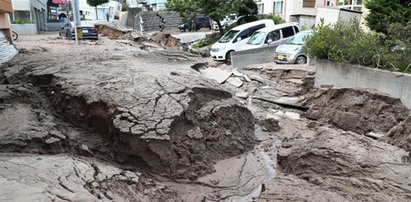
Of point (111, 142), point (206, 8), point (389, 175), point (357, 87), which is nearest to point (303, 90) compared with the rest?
point (357, 87)

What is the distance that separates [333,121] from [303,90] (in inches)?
110

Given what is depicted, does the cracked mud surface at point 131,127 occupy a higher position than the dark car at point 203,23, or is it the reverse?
the dark car at point 203,23

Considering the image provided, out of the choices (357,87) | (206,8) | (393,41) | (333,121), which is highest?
(206,8)

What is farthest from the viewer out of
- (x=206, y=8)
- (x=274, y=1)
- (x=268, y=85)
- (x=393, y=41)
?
(x=274, y=1)

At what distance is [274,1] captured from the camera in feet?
95.9

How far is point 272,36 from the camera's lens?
16.8m

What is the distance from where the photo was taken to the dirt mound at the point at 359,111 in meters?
8.10

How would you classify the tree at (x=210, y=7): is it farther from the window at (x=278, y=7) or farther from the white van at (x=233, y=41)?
the window at (x=278, y=7)

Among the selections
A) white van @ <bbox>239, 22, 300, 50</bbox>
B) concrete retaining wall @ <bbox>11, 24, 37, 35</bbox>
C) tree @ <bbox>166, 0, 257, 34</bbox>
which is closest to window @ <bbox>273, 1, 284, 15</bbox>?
tree @ <bbox>166, 0, 257, 34</bbox>

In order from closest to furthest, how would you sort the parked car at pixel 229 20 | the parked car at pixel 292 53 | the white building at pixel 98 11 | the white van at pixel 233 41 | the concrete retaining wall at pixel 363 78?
the concrete retaining wall at pixel 363 78
the parked car at pixel 292 53
the white van at pixel 233 41
the parked car at pixel 229 20
the white building at pixel 98 11

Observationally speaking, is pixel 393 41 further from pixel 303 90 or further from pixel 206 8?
pixel 206 8

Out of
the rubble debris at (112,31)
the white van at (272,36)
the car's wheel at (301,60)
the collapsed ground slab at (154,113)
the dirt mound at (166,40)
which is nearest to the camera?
the collapsed ground slab at (154,113)

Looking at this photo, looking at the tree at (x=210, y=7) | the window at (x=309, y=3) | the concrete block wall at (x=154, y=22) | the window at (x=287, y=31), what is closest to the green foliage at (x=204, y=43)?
the tree at (x=210, y=7)

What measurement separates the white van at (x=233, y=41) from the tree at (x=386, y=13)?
Result: 26.5 ft
